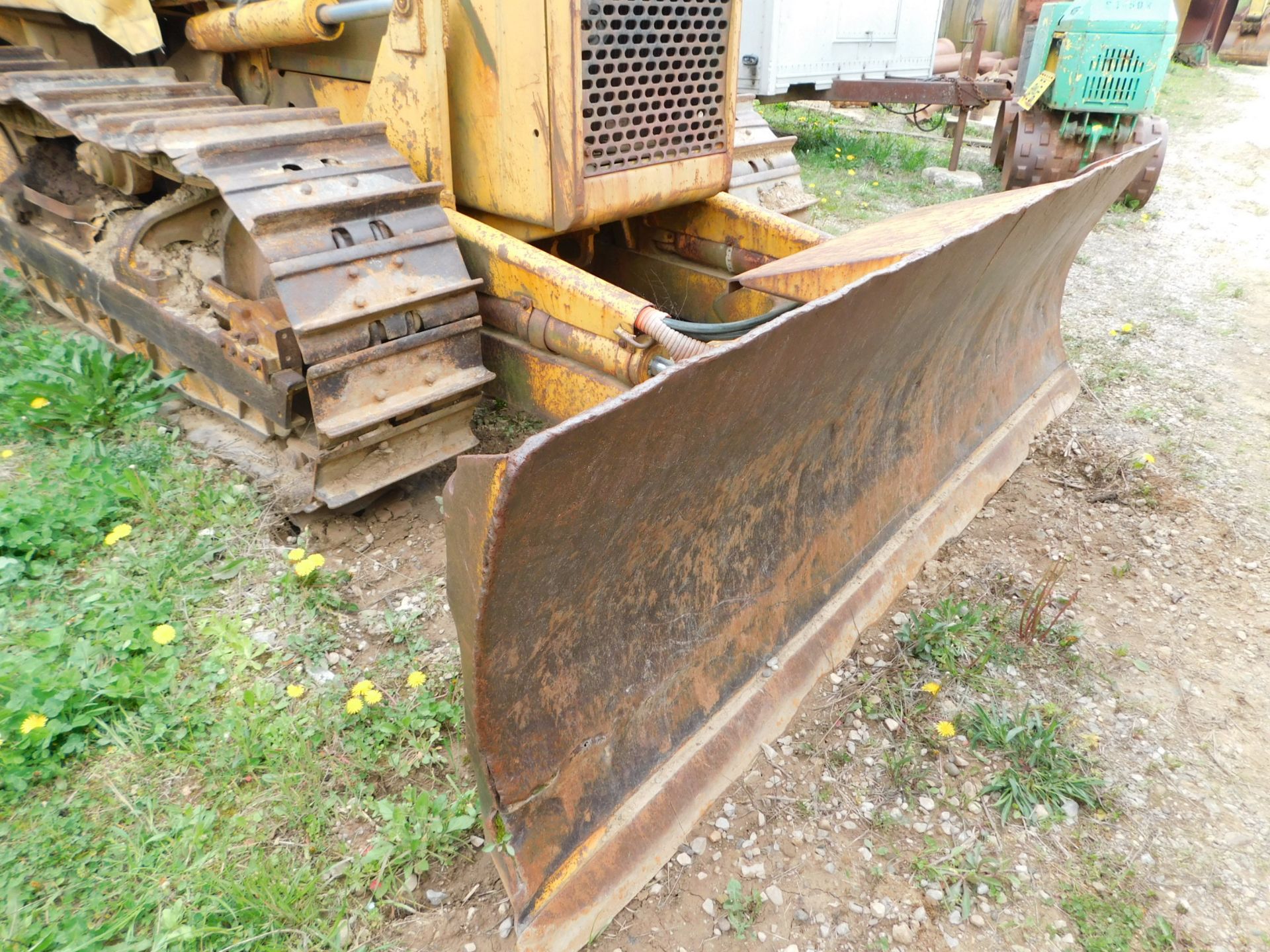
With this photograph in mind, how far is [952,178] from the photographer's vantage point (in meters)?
7.64

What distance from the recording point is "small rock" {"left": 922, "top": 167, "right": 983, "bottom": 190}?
7.54 metres

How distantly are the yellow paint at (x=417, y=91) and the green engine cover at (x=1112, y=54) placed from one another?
6.02 metres

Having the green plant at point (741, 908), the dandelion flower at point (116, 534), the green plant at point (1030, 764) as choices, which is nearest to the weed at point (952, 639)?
the green plant at point (1030, 764)

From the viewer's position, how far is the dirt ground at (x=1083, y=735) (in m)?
1.79

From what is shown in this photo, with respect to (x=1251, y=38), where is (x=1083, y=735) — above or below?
below

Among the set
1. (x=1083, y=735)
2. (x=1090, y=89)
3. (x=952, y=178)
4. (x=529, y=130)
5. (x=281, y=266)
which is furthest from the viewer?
(x=952, y=178)

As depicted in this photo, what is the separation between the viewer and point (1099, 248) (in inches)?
250

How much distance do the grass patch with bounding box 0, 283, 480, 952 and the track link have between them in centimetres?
41

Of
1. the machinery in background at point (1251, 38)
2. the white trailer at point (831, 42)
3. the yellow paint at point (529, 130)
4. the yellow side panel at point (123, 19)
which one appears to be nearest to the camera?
the yellow paint at point (529, 130)

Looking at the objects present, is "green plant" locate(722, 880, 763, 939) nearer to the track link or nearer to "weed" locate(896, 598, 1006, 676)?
"weed" locate(896, 598, 1006, 676)

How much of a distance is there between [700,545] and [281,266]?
140 centimetres

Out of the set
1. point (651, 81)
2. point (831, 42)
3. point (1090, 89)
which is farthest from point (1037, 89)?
point (651, 81)

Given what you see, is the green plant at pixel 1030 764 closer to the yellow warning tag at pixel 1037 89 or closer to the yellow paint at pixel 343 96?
the yellow paint at pixel 343 96

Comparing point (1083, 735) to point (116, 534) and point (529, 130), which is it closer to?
Answer: point (529, 130)
